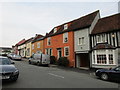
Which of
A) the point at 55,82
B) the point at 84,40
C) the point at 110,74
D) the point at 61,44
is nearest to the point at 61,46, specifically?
the point at 61,44

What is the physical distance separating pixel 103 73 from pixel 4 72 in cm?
828

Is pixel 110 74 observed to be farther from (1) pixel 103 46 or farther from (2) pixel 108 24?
(2) pixel 108 24

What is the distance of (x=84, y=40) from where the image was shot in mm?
19703

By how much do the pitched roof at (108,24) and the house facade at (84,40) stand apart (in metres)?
0.82

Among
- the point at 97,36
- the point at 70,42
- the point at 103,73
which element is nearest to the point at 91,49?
the point at 97,36

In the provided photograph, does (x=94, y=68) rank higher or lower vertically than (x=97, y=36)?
lower

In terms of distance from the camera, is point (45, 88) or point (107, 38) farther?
point (107, 38)

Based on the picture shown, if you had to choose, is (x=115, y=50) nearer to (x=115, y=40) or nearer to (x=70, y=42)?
(x=115, y=40)

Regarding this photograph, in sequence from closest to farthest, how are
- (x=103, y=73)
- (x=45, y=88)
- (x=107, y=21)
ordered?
(x=45, y=88), (x=103, y=73), (x=107, y=21)

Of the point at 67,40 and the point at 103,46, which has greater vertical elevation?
the point at 67,40

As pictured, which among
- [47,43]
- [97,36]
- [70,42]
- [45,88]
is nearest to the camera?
[45,88]

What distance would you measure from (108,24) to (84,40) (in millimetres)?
4419

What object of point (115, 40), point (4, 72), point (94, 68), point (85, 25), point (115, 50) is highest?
point (85, 25)

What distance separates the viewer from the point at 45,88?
6543mm
